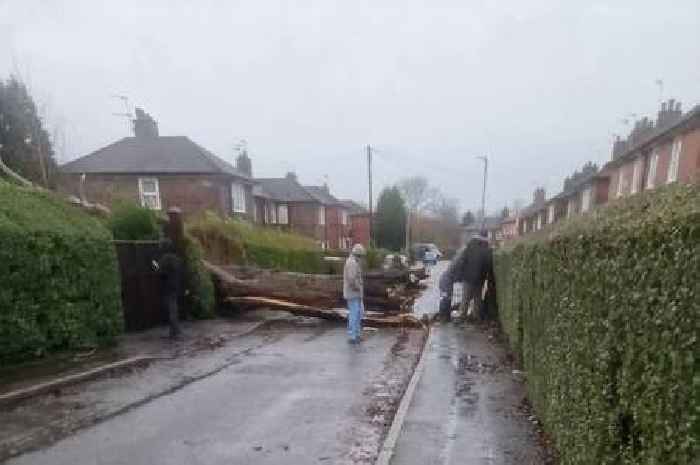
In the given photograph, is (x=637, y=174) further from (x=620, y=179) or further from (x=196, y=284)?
(x=196, y=284)

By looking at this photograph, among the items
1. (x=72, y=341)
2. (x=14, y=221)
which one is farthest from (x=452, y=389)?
(x=14, y=221)

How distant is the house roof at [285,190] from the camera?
50.1 meters

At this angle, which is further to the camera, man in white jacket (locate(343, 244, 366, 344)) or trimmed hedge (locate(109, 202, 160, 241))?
trimmed hedge (locate(109, 202, 160, 241))

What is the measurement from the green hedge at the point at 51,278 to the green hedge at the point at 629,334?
7240mm

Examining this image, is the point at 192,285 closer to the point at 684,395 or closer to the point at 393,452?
the point at 393,452

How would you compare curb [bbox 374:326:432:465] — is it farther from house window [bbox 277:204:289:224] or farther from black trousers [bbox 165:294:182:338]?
house window [bbox 277:204:289:224]

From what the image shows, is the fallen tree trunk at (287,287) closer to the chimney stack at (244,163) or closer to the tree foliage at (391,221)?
the chimney stack at (244,163)

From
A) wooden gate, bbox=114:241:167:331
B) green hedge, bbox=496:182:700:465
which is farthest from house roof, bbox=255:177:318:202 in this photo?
green hedge, bbox=496:182:700:465

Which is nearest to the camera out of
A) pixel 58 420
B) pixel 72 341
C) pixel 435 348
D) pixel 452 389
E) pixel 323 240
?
pixel 58 420

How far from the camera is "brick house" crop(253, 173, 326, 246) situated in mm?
47906

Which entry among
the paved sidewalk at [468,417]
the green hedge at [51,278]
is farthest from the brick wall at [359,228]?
the paved sidewalk at [468,417]

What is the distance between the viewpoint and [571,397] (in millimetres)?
3816

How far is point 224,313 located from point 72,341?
18.5 feet

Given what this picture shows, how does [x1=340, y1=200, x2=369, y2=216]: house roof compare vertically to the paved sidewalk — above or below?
below
